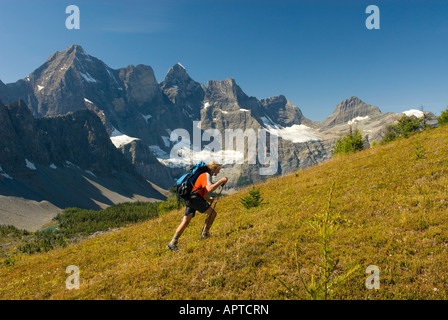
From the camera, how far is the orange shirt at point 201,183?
9.21 m

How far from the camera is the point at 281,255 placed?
324 inches

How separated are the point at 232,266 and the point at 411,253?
558 cm

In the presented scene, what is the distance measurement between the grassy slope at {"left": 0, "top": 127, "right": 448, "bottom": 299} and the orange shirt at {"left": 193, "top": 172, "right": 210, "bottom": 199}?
219 cm

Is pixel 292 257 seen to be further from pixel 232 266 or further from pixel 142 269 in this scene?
pixel 142 269

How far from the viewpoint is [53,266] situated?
37.9 ft

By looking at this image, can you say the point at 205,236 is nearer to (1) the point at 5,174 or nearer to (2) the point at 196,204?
(2) the point at 196,204

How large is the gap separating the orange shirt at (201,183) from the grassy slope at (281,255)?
2.19 meters

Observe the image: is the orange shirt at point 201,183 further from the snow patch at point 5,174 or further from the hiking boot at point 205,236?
the snow patch at point 5,174

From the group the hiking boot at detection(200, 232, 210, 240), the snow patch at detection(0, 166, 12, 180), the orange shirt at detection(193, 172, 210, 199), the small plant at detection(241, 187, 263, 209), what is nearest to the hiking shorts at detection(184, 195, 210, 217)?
the orange shirt at detection(193, 172, 210, 199)

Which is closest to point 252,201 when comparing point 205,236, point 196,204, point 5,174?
point 205,236

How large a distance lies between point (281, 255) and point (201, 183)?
12.6 ft

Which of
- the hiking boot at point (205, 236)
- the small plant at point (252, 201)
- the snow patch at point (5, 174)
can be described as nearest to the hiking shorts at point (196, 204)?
the hiking boot at point (205, 236)
